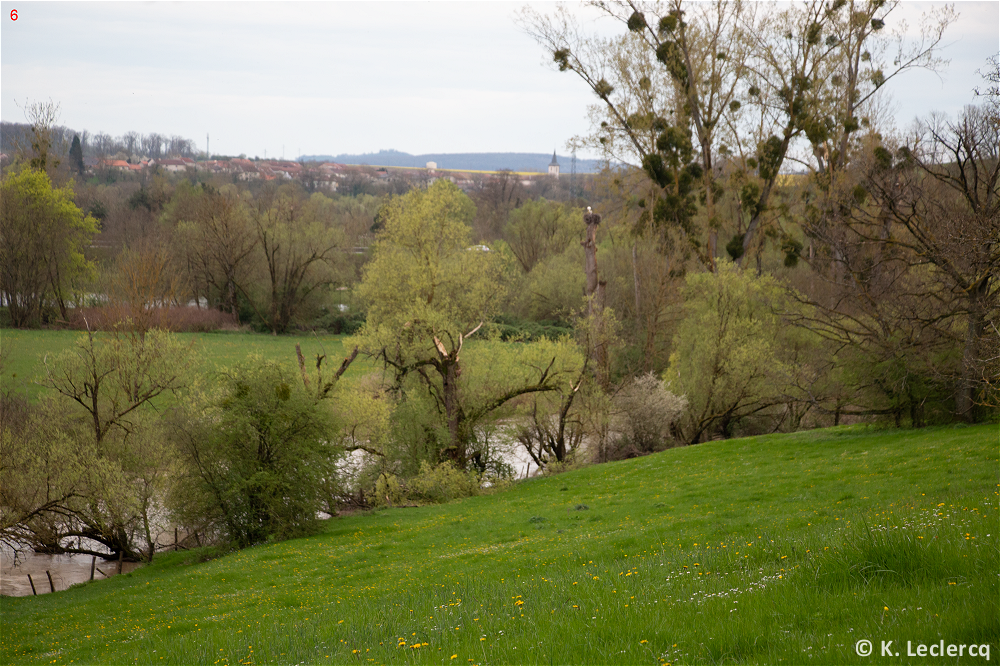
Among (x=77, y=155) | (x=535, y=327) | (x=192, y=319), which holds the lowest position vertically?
(x=192, y=319)

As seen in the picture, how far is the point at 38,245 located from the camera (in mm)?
51156

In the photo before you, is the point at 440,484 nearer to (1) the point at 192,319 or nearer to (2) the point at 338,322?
(2) the point at 338,322

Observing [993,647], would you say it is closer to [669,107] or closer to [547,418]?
[547,418]

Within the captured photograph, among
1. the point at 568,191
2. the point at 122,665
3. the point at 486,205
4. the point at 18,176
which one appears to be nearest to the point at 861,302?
the point at 122,665

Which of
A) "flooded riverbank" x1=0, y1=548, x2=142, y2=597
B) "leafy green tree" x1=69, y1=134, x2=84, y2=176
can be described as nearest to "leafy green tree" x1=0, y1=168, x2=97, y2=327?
"flooded riverbank" x1=0, y1=548, x2=142, y2=597

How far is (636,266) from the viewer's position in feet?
134

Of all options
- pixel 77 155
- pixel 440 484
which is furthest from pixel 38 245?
pixel 77 155

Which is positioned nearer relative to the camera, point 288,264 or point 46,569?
point 46,569

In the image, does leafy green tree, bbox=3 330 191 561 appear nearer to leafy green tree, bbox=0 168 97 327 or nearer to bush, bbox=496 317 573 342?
leafy green tree, bbox=0 168 97 327

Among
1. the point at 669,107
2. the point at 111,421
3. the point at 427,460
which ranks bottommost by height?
the point at 427,460

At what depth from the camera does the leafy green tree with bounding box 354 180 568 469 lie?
2681 centimetres

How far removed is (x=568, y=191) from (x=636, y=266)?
3222 inches

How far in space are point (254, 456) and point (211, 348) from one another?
1427 inches

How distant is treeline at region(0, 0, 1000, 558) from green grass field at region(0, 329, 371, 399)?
4.08 m
